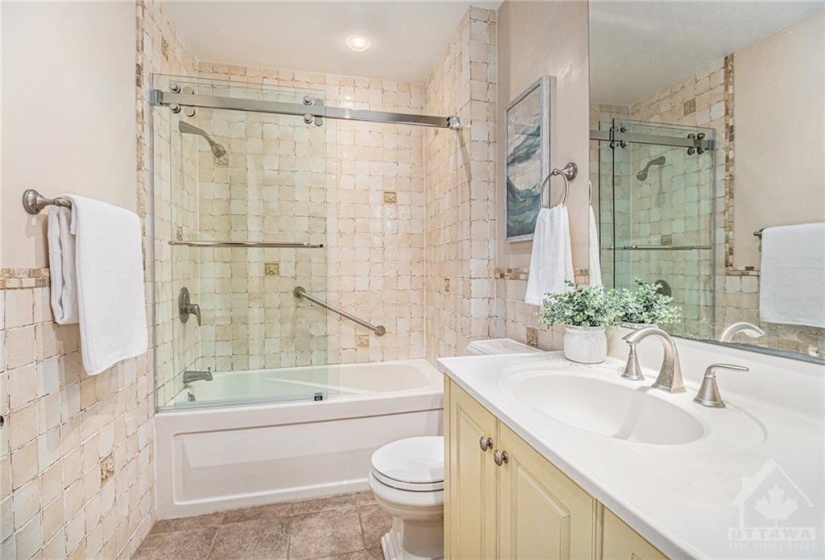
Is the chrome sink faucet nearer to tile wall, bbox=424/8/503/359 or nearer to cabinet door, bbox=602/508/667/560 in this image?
cabinet door, bbox=602/508/667/560

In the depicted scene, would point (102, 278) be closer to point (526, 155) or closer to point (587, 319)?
point (587, 319)

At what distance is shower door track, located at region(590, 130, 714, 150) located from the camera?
3.37 feet

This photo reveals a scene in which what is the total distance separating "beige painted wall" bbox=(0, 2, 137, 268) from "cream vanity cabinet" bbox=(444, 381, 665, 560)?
134 centimetres

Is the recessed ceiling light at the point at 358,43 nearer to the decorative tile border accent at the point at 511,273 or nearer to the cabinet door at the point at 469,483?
the decorative tile border accent at the point at 511,273

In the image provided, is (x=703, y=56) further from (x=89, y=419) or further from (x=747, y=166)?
(x=89, y=419)

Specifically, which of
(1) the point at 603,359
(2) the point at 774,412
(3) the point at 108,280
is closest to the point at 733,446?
(2) the point at 774,412

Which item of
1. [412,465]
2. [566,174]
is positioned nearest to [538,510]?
[412,465]

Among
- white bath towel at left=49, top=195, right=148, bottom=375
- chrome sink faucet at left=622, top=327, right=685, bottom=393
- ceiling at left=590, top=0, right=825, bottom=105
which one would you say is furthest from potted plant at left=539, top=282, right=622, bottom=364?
white bath towel at left=49, top=195, right=148, bottom=375

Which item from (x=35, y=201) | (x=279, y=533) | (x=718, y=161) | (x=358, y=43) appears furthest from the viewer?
(x=358, y=43)

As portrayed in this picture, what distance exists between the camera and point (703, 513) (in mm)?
499

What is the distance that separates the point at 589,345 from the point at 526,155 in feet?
3.25

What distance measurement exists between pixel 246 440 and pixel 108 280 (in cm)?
106

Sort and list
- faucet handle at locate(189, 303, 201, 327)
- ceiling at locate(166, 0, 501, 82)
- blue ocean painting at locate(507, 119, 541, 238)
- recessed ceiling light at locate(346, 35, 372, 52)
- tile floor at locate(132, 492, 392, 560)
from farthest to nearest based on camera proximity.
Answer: recessed ceiling light at locate(346, 35, 372, 52)
faucet handle at locate(189, 303, 201, 327)
ceiling at locate(166, 0, 501, 82)
blue ocean painting at locate(507, 119, 541, 238)
tile floor at locate(132, 492, 392, 560)

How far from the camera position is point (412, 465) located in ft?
5.04
